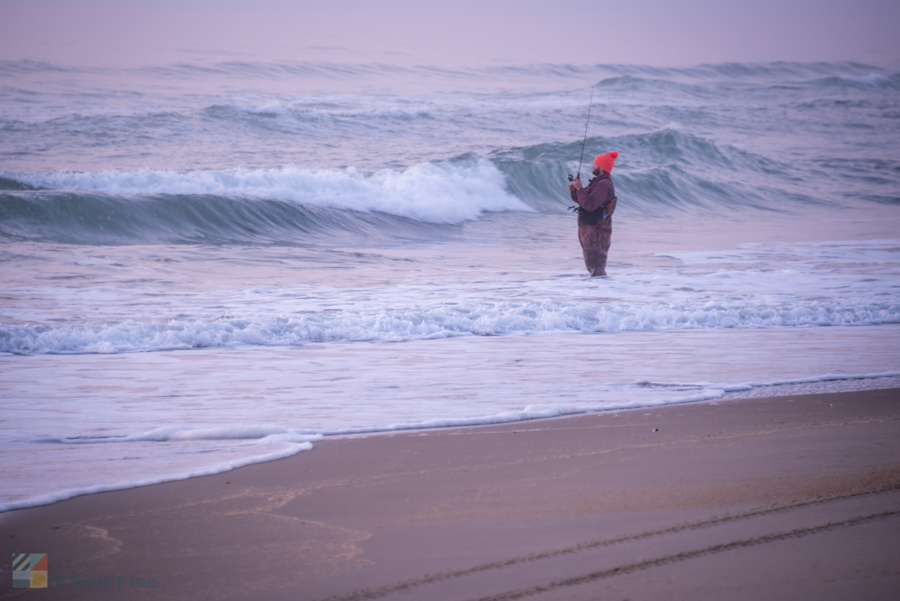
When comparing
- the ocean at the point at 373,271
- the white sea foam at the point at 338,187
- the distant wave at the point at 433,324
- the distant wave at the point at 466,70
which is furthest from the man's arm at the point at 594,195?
the distant wave at the point at 466,70

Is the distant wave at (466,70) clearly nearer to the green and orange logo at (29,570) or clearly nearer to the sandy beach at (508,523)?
the sandy beach at (508,523)

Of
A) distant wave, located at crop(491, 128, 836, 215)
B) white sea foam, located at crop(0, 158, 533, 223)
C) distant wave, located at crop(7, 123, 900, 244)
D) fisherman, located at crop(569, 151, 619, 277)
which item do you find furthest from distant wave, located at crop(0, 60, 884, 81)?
fisherman, located at crop(569, 151, 619, 277)

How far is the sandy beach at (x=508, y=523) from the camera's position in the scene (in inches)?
87.7

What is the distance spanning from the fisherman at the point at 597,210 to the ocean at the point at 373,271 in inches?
13.2

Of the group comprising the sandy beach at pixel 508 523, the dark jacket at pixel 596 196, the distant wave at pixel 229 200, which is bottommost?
the sandy beach at pixel 508 523

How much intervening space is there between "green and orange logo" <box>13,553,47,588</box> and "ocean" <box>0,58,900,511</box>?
0.52 m

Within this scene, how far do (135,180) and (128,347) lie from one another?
10.5 m

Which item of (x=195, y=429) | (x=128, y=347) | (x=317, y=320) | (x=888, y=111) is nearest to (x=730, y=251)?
(x=317, y=320)

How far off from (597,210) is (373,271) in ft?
10.2

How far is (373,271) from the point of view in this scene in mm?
10688

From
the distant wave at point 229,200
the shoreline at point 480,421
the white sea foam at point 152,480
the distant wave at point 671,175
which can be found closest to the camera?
the white sea foam at point 152,480

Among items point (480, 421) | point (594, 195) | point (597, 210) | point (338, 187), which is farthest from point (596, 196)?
point (338, 187)

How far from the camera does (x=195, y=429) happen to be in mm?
3975

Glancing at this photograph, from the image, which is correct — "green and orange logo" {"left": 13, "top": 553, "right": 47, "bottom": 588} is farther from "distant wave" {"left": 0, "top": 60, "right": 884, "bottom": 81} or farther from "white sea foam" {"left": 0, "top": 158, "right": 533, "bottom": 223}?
"distant wave" {"left": 0, "top": 60, "right": 884, "bottom": 81}
